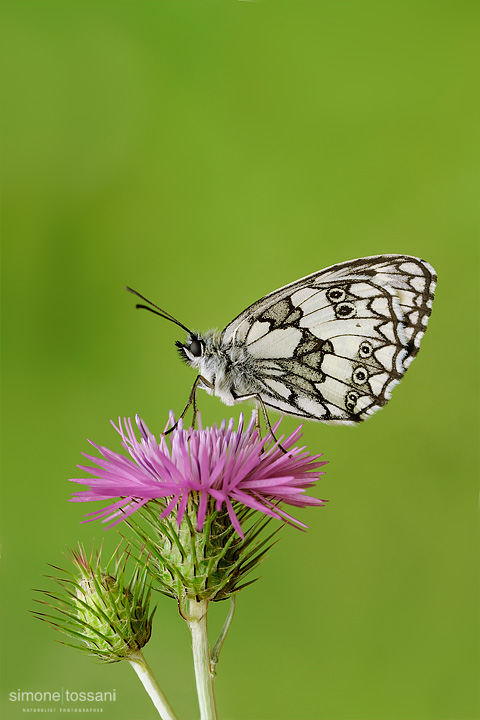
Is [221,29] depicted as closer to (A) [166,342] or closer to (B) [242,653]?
(A) [166,342]

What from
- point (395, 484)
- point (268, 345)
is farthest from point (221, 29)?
point (395, 484)

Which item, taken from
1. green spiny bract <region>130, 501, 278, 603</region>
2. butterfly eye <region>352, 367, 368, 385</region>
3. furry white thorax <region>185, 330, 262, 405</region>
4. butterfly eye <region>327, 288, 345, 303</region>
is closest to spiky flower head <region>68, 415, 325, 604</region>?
green spiny bract <region>130, 501, 278, 603</region>

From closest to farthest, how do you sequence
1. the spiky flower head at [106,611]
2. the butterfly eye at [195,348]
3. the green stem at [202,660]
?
the green stem at [202,660] < the spiky flower head at [106,611] < the butterfly eye at [195,348]

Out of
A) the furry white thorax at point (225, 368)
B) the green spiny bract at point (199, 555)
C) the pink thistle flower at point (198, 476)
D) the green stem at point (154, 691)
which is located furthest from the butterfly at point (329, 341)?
the green stem at point (154, 691)

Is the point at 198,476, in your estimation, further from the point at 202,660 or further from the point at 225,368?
the point at 225,368

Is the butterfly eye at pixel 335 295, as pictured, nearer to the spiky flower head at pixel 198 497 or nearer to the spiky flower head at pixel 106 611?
the spiky flower head at pixel 198 497

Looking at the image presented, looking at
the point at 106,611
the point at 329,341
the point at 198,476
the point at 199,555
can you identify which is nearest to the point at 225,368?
the point at 329,341

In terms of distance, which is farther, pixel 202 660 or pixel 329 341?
pixel 329 341
